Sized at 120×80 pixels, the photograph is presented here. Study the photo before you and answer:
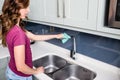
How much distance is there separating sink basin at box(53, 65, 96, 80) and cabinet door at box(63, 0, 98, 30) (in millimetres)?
513

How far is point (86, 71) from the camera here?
1.42m

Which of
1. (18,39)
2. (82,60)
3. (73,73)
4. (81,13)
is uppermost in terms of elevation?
(81,13)

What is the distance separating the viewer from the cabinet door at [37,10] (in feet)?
4.65

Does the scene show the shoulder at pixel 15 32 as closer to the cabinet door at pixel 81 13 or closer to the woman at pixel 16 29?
the woman at pixel 16 29

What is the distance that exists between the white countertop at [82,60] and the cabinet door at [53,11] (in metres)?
0.50

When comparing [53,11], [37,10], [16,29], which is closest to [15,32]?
[16,29]

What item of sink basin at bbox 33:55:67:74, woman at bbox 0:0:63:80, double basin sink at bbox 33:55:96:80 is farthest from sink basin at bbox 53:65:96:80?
woman at bbox 0:0:63:80

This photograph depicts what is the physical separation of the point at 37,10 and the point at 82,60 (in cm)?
70

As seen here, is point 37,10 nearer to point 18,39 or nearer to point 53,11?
point 53,11

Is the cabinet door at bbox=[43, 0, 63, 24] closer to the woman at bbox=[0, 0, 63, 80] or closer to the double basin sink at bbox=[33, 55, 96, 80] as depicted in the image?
the woman at bbox=[0, 0, 63, 80]

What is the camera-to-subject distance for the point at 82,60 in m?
1.57

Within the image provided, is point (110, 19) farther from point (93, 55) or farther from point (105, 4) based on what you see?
point (93, 55)

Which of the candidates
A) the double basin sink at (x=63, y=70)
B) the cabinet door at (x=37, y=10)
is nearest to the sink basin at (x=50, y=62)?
the double basin sink at (x=63, y=70)

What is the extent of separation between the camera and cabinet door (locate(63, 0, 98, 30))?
1001mm
